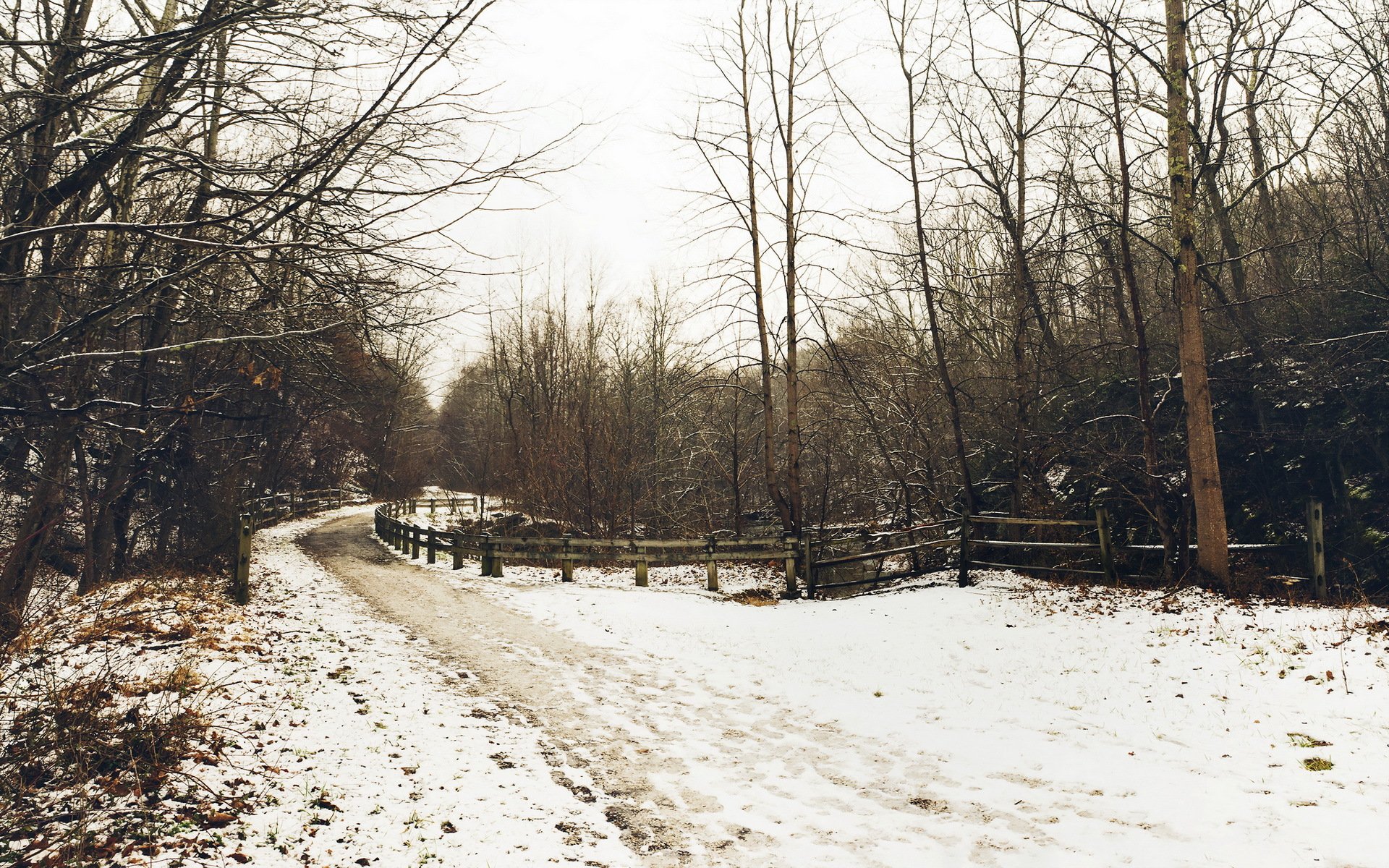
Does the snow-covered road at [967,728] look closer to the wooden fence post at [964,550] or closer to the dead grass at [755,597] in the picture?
the dead grass at [755,597]

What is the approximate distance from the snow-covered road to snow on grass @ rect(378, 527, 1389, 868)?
2 centimetres

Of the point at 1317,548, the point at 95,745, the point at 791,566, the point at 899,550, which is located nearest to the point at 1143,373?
the point at 1317,548

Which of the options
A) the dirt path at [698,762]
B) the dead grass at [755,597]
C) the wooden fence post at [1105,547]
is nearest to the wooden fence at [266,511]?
the dirt path at [698,762]

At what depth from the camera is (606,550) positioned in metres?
18.8

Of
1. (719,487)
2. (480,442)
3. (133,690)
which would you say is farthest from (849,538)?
(480,442)

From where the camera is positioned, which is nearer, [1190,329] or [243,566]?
[1190,329]

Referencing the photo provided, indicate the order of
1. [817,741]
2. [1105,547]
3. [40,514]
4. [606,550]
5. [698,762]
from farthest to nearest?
[606,550]
[1105,547]
[40,514]
[817,741]
[698,762]

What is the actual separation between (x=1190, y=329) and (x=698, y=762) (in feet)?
31.1

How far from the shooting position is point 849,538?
1590 cm

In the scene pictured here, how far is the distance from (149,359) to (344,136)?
10566mm

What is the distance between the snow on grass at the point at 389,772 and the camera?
168 inches

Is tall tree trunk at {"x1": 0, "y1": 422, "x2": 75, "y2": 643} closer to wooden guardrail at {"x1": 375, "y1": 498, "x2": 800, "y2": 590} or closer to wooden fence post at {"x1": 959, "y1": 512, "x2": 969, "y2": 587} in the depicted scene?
wooden guardrail at {"x1": 375, "y1": 498, "x2": 800, "y2": 590}

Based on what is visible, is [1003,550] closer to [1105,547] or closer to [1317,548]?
[1105,547]

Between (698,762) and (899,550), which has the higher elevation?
(899,550)
